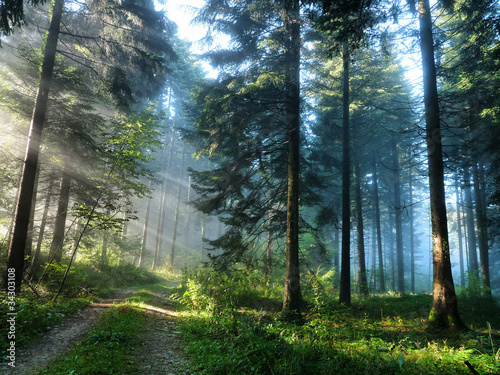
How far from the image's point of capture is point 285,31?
10.3m

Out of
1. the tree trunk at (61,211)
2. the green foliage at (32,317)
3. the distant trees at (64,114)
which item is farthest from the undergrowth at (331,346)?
the tree trunk at (61,211)

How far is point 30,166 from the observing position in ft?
28.7

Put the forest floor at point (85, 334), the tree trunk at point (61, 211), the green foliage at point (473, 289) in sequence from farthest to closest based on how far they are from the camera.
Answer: the tree trunk at point (61, 211) → the green foliage at point (473, 289) → the forest floor at point (85, 334)

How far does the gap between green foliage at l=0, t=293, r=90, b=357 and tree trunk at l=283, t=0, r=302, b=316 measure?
6.78 metres

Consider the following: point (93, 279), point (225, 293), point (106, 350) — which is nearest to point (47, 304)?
point (106, 350)

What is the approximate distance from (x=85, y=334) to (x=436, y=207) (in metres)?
10.4

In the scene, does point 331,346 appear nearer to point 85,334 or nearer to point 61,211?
point 85,334

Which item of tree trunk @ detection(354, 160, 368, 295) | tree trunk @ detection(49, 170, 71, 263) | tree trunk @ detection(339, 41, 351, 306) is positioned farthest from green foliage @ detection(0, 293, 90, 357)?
tree trunk @ detection(354, 160, 368, 295)

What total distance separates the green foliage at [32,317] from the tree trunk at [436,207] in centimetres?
1049

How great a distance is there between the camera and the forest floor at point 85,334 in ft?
15.9

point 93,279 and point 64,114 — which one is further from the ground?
point 64,114

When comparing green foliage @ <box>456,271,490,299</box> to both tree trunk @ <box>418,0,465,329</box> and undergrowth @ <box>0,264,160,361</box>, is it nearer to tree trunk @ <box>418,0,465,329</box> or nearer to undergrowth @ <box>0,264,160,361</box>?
tree trunk @ <box>418,0,465,329</box>

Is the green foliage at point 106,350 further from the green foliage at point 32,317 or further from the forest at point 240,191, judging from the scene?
the green foliage at point 32,317

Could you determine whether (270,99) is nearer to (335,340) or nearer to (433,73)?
(433,73)
